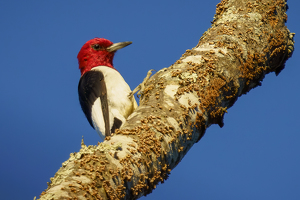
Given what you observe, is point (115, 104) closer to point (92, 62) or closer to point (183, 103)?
point (92, 62)

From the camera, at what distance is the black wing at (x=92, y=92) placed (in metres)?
3.66

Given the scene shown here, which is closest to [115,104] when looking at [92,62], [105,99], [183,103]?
[105,99]

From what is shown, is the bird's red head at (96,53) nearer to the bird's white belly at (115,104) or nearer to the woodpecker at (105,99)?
the woodpecker at (105,99)

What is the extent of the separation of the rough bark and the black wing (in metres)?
1.30

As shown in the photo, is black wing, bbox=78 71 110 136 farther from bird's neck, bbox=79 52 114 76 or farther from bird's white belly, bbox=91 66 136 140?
bird's neck, bbox=79 52 114 76

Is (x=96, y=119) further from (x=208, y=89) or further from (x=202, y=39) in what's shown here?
(x=208, y=89)

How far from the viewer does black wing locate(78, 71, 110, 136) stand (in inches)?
144

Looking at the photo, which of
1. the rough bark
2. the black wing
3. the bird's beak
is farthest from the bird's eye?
the rough bark

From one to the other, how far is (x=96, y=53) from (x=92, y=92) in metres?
1.05

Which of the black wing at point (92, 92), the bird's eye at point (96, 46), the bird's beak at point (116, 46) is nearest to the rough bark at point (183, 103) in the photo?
the black wing at point (92, 92)

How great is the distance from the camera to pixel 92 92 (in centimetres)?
380

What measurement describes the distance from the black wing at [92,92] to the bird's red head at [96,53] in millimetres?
524

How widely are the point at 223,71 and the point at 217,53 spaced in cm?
17

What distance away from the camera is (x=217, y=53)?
2496mm
